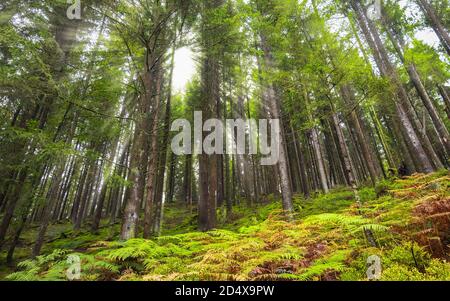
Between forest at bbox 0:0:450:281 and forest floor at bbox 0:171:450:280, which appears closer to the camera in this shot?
forest floor at bbox 0:171:450:280

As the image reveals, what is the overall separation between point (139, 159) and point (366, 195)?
1062 centimetres

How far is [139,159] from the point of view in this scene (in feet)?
23.6

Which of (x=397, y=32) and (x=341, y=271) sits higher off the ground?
(x=397, y=32)

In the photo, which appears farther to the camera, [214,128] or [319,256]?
[214,128]

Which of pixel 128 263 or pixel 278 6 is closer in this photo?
pixel 128 263

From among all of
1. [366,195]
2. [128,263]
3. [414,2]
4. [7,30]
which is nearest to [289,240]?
[128,263]

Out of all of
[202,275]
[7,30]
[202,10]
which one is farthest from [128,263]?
[202,10]

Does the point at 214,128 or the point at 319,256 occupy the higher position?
the point at 214,128

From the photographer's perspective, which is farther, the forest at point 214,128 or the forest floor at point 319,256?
the forest at point 214,128

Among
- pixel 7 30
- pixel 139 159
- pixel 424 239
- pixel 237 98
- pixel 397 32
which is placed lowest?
pixel 424 239

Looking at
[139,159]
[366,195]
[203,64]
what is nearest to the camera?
[139,159]

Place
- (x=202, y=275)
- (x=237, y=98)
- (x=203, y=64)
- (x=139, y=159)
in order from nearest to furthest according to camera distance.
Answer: (x=202, y=275), (x=139, y=159), (x=203, y=64), (x=237, y=98)

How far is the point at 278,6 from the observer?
950cm

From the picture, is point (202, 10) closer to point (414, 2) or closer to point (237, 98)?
point (237, 98)
